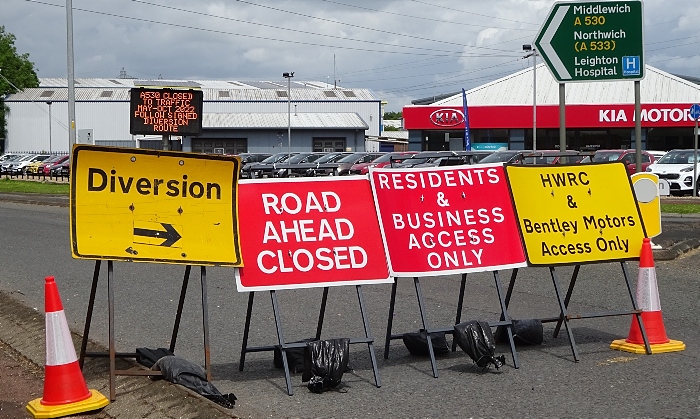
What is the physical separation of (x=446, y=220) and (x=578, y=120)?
53242 mm

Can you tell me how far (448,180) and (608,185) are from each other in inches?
61.5

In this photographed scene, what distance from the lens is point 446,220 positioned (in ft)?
25.3

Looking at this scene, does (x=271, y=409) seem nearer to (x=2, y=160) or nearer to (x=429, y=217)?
(x=429, y=217)

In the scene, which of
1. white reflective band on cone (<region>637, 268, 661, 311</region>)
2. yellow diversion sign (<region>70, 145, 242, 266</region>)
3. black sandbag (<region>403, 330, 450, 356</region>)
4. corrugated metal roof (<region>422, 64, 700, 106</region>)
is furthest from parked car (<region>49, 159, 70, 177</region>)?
white reflective band on cone (<region>637, 268, 661, 311</region>)

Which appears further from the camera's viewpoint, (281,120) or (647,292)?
(281,120)

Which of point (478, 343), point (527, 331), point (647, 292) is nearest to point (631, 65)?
point (647, 292)

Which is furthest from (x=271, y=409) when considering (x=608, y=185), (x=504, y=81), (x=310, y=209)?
(x=504, y=81)

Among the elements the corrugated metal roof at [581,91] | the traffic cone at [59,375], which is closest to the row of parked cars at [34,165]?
the corrugated metal roof at [581,91]

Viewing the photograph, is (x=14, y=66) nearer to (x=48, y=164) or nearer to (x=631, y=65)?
(x=48, y=164)

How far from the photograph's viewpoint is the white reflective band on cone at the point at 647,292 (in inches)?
313

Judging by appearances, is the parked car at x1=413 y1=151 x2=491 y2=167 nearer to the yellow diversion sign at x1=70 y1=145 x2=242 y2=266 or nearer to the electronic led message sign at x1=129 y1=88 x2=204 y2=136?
the yellow diversion sign at x1=70 y1=145 x2=242 y2=266

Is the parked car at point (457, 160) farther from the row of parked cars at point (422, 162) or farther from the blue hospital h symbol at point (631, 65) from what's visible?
the blue hospital h symbol at point (631, 65)

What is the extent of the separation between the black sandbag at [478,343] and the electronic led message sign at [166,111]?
2614 centimetres

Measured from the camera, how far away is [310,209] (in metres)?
7.27
